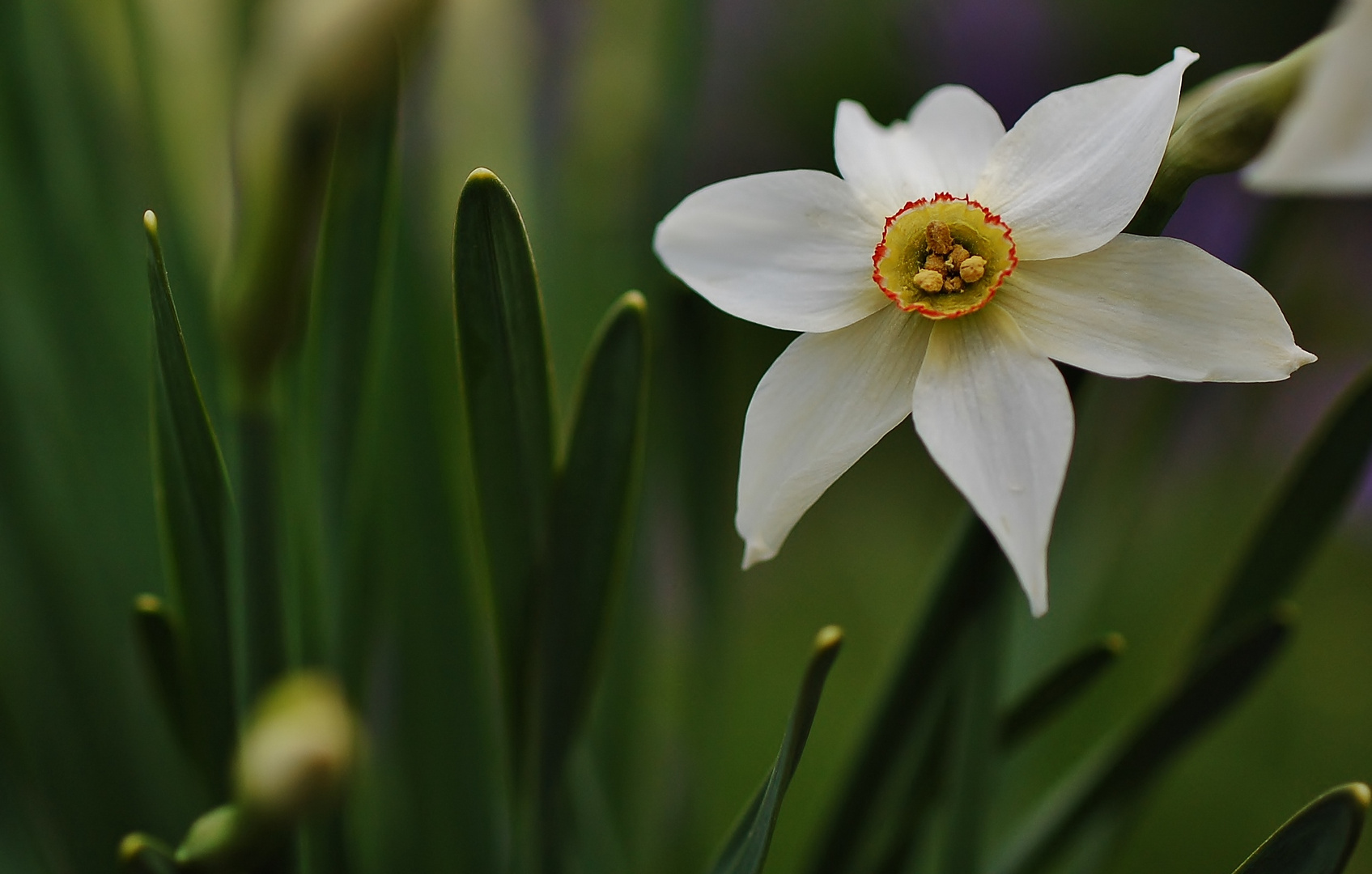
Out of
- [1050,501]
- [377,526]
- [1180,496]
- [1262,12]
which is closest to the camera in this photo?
[1050,501]

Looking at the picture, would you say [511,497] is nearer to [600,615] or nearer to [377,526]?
[600,615]

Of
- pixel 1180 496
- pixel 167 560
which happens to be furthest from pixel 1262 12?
pixel 167 560

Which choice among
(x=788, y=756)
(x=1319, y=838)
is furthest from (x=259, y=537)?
(x=1319, y=838)

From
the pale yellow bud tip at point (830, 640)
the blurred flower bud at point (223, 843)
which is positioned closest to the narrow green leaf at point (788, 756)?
the pale yellow bud tip at point (830, 640)

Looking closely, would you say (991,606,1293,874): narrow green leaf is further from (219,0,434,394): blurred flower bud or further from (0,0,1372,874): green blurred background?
(219,0,434,394): blurred flower bud

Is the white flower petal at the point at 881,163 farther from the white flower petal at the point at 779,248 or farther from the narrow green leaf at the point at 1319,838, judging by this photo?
the narrow green leaf at the point at 1319,838

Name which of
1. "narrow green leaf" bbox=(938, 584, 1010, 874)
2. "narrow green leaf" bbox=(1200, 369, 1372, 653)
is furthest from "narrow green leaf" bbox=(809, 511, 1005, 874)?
"narrow green leaf" bbox=(1200, 369, 1372, 653)

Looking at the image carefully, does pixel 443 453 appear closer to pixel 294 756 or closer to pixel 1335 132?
pixel 294 756
